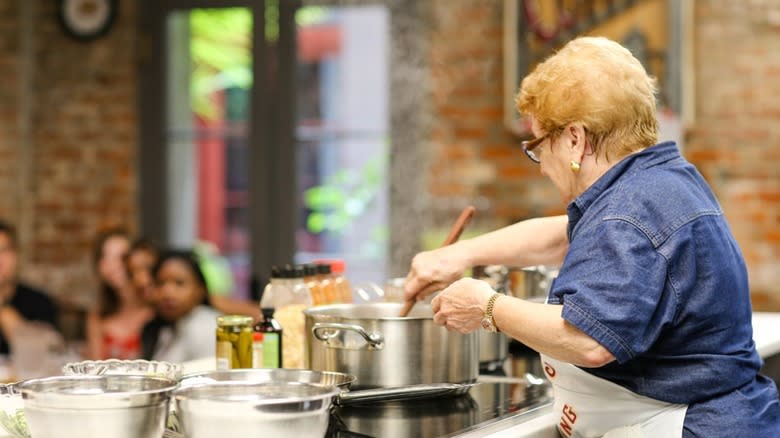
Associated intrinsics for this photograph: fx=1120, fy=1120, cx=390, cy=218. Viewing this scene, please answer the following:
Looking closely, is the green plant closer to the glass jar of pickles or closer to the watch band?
the glass jar of pickles

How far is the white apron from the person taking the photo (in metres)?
1.70

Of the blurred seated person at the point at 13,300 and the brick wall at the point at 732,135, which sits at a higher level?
the brick wall at the point at 732,135

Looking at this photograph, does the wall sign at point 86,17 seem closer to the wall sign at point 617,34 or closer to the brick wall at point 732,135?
the brick wall at point 732,135

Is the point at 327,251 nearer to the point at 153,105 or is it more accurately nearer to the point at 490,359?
the point at 153,105

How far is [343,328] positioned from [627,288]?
0.47 metres

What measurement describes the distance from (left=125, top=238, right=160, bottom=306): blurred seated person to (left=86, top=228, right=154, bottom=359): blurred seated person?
0.04 m

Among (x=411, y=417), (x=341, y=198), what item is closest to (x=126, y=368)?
(x=411, y=417)

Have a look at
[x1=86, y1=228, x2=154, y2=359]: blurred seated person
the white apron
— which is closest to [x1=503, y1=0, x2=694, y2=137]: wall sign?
→ [x1=86, y1=228, x2=154, y2=359]: blurred seated person

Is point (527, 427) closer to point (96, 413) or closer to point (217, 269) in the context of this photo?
point (96, 413)

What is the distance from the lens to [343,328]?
1.78 m

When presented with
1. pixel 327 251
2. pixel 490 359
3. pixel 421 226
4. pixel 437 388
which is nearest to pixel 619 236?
pixel 437 388

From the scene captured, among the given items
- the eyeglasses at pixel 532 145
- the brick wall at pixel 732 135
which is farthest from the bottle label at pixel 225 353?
the brick wall at pixel 732 135

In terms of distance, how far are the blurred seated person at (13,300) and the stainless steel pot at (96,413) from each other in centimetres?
345

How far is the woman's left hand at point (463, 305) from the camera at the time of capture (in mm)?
1718
